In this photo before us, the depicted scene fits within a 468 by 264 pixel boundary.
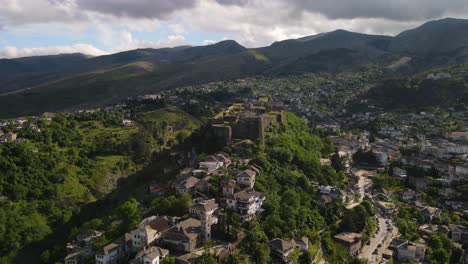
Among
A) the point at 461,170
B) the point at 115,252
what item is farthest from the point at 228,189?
the point at 461,170

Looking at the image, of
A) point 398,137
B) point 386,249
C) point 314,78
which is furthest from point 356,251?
point 314,78

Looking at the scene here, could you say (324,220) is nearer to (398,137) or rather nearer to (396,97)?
(398,137)

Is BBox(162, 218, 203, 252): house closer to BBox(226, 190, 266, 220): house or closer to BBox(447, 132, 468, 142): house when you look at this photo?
BBox(226, 190, 266, 220): house

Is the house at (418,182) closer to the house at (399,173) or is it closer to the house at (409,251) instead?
the house at (399,173)

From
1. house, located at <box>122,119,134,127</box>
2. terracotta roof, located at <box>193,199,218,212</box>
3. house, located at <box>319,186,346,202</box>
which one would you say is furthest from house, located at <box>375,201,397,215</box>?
house, located at <box>122,119,134,127</box>

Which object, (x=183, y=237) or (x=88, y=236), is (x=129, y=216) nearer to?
(x=88, y=236)
